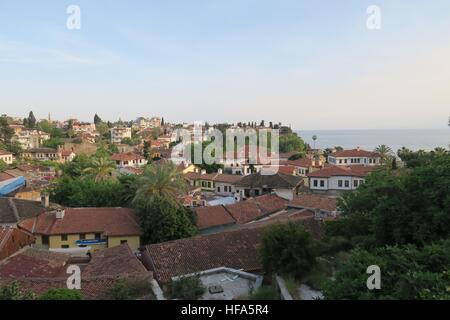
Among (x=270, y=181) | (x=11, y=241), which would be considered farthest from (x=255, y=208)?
(x=11, y=241)

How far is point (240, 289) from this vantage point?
13.6 metres

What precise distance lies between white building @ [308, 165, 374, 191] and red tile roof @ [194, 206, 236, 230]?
1637 cm

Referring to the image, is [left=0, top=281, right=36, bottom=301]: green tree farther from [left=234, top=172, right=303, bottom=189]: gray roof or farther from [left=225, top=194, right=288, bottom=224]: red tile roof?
[left=234, top=172, right=303, bottom=189]: gray roof

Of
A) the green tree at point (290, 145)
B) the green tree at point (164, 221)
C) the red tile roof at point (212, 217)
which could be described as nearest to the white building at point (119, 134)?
the green tree at point (290, 145)

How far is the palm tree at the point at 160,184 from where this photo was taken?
25.0 metres

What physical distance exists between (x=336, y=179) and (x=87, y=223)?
26.9m

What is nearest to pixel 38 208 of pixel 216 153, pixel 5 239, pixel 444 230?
pixel 5 239

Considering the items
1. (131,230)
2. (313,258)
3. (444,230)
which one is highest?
(444,230)

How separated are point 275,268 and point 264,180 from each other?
2692 centimetres

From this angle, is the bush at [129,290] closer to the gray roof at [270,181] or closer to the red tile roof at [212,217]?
the red tile roof at [212,217]

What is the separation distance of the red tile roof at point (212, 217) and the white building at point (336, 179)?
53.7 feet

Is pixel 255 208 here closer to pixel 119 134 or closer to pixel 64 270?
pixel 64 270

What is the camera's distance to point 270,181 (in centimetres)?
3994
